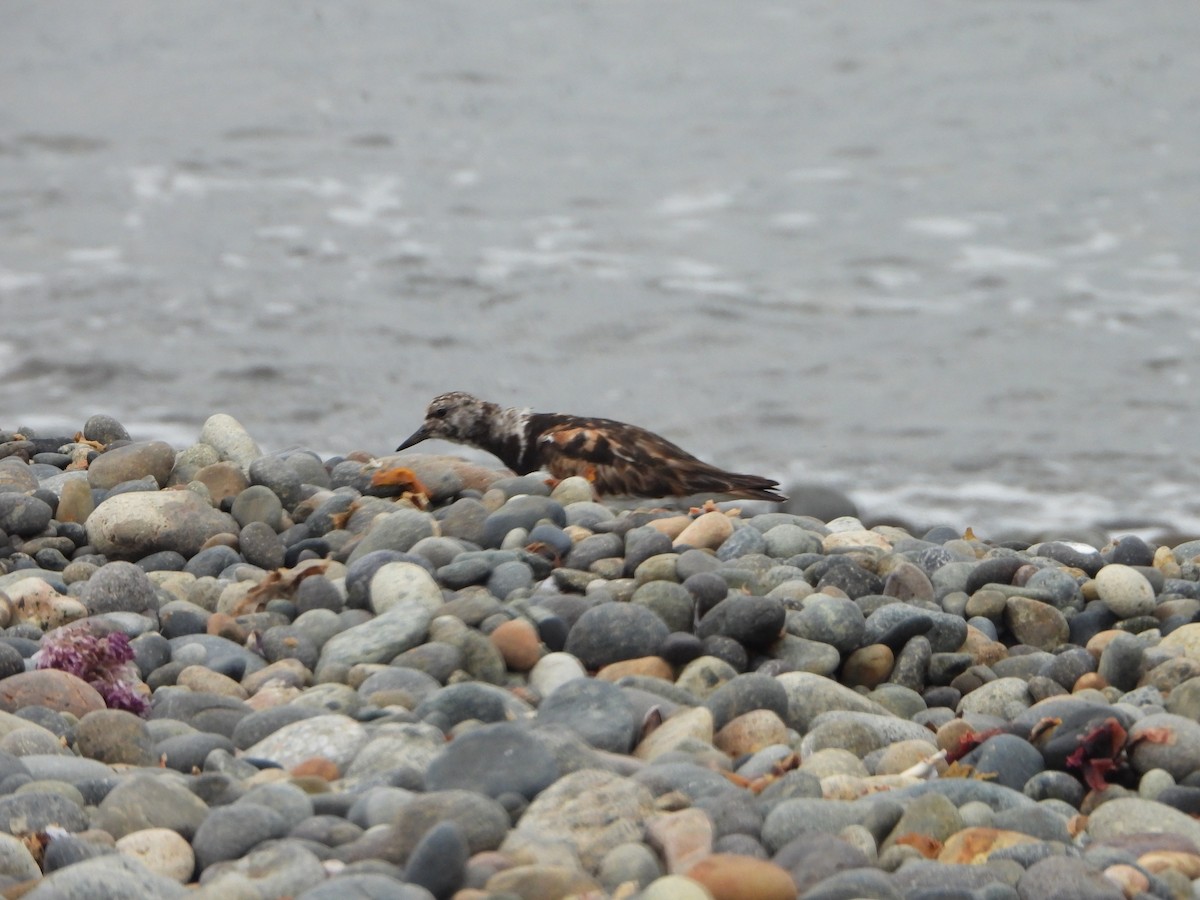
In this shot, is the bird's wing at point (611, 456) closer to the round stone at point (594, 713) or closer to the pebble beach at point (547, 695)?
the pebble beach at point (547, 695)

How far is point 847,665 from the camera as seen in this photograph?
3740mm

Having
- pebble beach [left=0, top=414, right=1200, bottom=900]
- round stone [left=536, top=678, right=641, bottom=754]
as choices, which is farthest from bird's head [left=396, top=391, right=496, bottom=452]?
round stone [left=536, top=678, right=641, bottom=754]

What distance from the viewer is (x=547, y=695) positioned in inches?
135

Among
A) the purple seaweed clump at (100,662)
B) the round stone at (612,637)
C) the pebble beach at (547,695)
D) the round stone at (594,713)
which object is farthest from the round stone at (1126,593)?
the purple seaweed clump at (100,662)

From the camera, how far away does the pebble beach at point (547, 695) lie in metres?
2.51

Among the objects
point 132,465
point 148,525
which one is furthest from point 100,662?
point 132,465

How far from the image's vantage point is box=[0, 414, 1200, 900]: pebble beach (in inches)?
98.7

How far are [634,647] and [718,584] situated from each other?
32 centimetres

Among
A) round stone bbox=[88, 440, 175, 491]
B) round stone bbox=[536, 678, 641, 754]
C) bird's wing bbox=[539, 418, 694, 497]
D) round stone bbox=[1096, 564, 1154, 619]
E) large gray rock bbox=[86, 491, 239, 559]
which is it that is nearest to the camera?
round stone bbox=[536, 678, 641, 754]

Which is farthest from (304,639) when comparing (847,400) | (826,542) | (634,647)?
(847,400)

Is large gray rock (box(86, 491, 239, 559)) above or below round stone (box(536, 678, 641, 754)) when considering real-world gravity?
above

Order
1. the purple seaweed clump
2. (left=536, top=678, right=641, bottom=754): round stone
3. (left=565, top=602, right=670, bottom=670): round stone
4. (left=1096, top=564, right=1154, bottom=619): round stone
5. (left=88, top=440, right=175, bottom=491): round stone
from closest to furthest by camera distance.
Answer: (left=536, top=678, right=641, bottom=754): round stone, the purple seaweed clump, (left=565, top=602, right=670, bottom=670): round stone, (left=1096, top=564, right=1154, bottom=619): round stone, (left=88, top=440, right=175, bottom=491): round stone

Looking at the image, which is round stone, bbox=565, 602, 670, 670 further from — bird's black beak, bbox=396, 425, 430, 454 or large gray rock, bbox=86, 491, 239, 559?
bird's black beak, bbox=396, 425, 430, 454

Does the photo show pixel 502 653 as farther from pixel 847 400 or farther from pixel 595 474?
pixel 847 400
